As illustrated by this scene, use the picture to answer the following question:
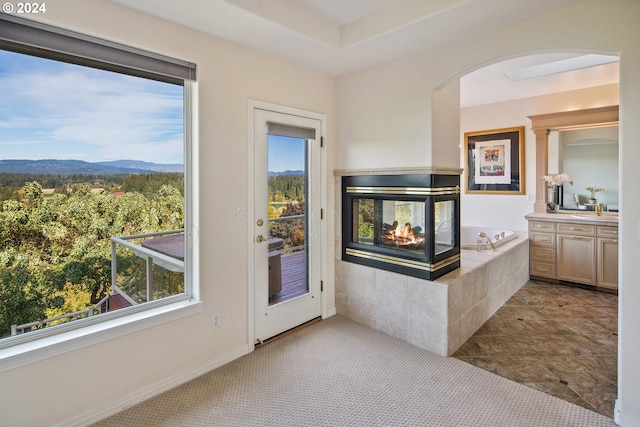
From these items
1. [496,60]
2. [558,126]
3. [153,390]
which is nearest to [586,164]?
[558,126]

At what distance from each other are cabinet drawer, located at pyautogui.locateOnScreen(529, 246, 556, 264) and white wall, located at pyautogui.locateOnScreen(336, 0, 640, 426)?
2466mm

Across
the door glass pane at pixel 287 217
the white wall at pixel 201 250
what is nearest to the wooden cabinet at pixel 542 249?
the door glass pane at pixel 287 217

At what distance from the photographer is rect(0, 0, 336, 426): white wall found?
1854mm

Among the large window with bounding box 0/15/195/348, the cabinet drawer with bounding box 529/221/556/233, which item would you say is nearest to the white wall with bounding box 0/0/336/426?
the large window with bounding box 0/15/195/348

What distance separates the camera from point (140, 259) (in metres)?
2.34

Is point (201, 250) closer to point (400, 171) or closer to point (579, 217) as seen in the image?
point (400, 171)

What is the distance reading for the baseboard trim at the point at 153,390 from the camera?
197 centimetres

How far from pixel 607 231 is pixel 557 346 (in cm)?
208

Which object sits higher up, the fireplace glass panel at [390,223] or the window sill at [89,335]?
the fireplace glass panel at [390,223]

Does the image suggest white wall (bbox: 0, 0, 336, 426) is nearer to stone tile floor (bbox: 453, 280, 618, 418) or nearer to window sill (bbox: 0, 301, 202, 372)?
window sill (bbox: 0, 301, 202, 372)

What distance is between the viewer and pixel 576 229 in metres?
4.25

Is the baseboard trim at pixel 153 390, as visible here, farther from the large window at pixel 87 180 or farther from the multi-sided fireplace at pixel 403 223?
the multi-sided fireplace at pixel 403 223

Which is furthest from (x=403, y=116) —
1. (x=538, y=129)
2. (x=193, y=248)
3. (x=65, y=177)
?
(x=538, y=129)

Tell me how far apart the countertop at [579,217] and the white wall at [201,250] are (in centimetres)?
351
